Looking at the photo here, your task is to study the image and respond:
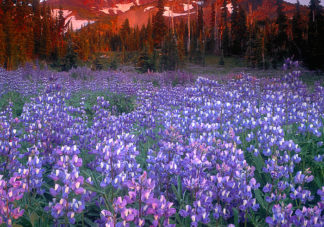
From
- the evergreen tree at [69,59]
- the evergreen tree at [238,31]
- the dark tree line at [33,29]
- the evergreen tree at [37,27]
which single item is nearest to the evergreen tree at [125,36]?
the dark tree line at [33,29]

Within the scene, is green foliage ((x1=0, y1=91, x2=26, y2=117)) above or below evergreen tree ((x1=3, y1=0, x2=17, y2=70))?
below

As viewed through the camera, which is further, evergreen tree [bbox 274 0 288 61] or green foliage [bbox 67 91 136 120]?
evergreen tree [bbox 274 0 288 61]

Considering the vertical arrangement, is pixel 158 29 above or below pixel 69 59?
above

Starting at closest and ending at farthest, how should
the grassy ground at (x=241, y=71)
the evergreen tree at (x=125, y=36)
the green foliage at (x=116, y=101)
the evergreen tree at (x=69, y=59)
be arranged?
the green foliage at (x=116, y=101) < the grassy ground at (x=241, y=71) < the evergreen tree at (x=69, y=59) < the evergreen tree at (x=125, y=36)

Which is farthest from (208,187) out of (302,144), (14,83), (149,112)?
(14,83)

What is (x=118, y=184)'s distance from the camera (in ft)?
6.59

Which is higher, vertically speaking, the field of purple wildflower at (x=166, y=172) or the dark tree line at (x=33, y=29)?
the dark tree line at (x=33, y=29)

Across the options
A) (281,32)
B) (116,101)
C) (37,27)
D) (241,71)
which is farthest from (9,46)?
(281,32)

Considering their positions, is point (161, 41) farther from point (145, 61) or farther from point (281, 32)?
point (145, 61)

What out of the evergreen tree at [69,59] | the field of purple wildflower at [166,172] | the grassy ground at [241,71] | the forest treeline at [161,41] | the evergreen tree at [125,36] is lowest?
the field of purple wildflower at [166,172]

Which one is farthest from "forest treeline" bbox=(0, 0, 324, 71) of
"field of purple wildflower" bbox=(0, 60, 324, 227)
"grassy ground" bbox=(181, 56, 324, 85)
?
"field of purple wildflower" bbox=(0, 60, 324, 227)

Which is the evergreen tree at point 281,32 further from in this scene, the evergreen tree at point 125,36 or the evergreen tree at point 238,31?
the evergreen tree at point 125,36

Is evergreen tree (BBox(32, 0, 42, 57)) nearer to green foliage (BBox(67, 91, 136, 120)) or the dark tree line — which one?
the dark tree line

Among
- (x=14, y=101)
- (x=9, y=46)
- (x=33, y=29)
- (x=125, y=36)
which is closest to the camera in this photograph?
(x=14, y=101)
